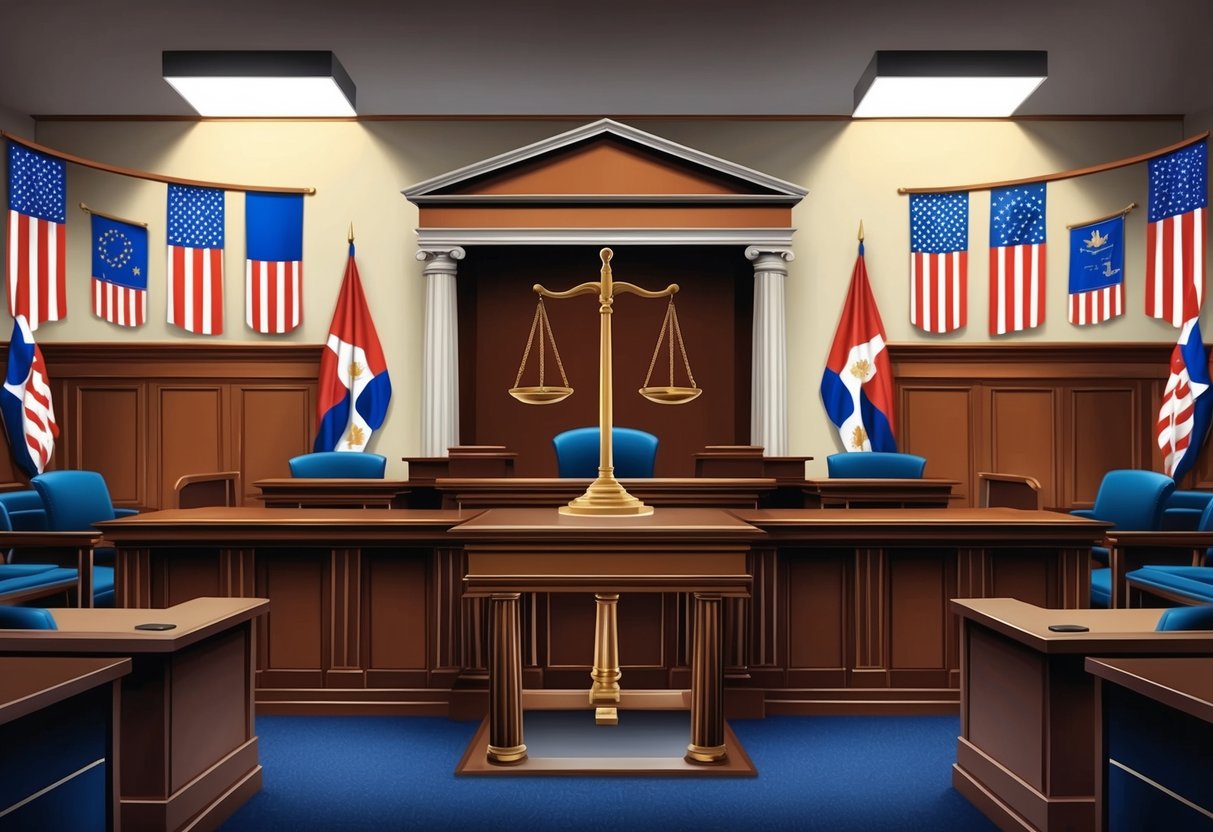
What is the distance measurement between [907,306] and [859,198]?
1.06 m

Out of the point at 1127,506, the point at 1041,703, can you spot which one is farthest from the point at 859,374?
the point at 1041,703

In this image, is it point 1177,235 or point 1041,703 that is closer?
point 1041,703

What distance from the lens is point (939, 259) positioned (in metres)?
7.45

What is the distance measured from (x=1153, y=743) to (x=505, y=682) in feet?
6.10

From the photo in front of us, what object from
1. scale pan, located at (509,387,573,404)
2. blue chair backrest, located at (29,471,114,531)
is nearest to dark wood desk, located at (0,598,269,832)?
scale pan, located at (509,387,573,404)

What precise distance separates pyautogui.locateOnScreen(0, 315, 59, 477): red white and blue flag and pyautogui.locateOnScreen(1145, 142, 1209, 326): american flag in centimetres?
879

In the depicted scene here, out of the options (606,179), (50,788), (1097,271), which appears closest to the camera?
(50,788)

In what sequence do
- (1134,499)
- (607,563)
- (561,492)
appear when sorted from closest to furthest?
(607,563)
(561,492)
(1134,499)

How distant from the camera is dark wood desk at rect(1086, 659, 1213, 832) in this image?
1.67 m

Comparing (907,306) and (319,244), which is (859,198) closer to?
(907,306)

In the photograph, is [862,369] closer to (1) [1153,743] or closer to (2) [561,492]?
(2) [561,492]

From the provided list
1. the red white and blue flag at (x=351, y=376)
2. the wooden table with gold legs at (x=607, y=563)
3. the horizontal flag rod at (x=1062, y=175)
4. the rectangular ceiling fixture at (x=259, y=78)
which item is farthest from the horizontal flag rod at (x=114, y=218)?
the horizontal flag rod at (x=1062, y=175)

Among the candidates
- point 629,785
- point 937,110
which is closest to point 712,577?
point 629,785

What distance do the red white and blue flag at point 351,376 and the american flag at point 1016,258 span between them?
17.9 ft
